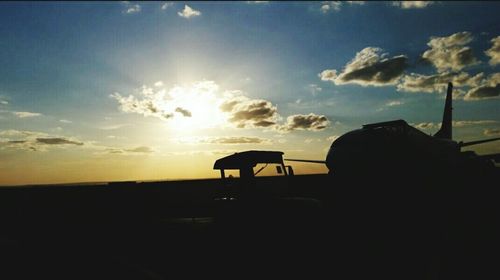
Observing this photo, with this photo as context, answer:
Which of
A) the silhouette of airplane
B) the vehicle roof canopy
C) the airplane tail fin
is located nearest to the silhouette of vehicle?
the vehicle roof canopy

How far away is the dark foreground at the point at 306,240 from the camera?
23.5 ft

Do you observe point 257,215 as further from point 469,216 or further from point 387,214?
point 469,216

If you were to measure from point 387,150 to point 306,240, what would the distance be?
5655mm

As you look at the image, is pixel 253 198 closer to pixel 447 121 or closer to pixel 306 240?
pixel 306 240

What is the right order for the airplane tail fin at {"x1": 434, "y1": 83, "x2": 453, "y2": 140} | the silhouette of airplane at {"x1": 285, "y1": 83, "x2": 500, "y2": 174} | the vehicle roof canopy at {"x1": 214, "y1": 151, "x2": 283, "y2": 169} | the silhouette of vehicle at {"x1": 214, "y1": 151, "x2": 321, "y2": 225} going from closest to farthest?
the silhouette of vehicle at {"x1": 214, "y1": 151, "x2": 321, "y2": 225} < the vehicle roof canopy at {"x1": 214, "y1": 151, "x2": 283, "y2": 169} < the silhouette of airplane at {"x1": 285, "y1": 83, "x2": 500, "y2": 174} < the airplane tail fin at {"x1": 434, "y1": 83, "x2": 453, "y2": 140}

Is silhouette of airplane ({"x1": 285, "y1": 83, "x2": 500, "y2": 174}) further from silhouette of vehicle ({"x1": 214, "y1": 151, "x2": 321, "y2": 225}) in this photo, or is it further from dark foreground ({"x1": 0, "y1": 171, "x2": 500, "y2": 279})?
silhouette of vehicle ({"x1": 214, "y1": 151, "x2": 321, "y2": 225})

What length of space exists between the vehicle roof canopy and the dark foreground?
0.80m

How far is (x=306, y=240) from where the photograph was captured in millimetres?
9664

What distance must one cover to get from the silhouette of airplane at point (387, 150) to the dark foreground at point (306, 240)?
0.54 meters

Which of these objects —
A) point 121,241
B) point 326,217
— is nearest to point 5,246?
point 121,241

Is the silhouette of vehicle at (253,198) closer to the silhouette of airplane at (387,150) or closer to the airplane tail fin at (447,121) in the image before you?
the silhouette of airplane at (387,150)

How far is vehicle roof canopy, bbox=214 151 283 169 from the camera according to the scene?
33.5 feet

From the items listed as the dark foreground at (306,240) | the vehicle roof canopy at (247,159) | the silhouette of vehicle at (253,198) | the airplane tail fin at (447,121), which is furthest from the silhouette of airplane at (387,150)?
the airplane tail fin at (447,121)

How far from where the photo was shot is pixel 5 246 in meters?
11.2
